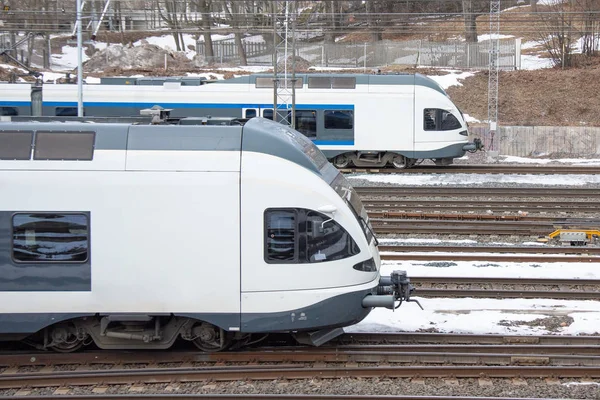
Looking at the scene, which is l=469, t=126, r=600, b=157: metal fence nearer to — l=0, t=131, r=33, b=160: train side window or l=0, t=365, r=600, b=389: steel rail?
l=0, t=365, r=600, b=389: steel rail

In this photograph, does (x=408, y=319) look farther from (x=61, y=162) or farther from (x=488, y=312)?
(x=61, y=162)

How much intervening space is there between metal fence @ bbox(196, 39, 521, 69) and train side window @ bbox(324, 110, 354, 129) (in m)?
19.7

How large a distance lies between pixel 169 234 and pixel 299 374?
2.04 meters

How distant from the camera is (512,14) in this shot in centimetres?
5631

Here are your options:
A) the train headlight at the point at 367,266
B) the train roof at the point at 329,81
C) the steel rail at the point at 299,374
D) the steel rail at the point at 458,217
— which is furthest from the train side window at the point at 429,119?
the steel rail at the point at 299,374

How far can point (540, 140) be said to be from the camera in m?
33.0

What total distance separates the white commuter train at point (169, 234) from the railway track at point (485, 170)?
1758cm

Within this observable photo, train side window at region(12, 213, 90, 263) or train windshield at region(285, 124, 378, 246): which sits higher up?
train windshield at region(285, 124, 378, 246)

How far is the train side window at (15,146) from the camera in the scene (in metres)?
8.68

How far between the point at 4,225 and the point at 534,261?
8.90 meters

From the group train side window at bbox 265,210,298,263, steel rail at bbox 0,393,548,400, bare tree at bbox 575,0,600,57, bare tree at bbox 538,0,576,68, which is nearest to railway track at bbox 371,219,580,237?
train side window at bbox 265,210,298,263

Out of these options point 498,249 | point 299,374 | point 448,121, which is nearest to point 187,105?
point 448,121

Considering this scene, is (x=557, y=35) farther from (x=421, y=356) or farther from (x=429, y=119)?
(x=421, y=356)

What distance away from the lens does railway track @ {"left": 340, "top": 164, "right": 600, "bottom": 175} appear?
992 inches
